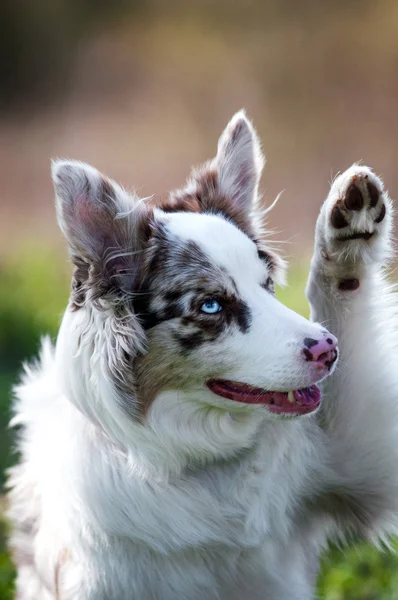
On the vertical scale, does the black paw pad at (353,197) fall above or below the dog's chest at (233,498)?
above

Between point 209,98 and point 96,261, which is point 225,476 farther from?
point 209,98

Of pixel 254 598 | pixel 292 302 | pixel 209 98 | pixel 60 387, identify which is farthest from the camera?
pixel 209 98

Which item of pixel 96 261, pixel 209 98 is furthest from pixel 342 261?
pixel 209 98

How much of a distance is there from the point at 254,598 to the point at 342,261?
1128 millimetres

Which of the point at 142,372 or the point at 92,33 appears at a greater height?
the point at 92,33

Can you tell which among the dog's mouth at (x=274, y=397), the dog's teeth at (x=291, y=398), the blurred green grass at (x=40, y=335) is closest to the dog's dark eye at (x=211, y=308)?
the dog's mouth at (x=274, y=397)

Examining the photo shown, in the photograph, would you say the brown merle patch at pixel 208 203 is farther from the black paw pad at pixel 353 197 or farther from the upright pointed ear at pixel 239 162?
the black paw pad at pixel 353 197

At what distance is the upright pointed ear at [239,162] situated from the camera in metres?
2.94

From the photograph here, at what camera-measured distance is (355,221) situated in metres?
2.66

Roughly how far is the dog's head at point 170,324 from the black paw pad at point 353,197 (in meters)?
0.32

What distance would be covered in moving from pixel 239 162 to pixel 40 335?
294 cm

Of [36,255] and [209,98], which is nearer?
[36,255]

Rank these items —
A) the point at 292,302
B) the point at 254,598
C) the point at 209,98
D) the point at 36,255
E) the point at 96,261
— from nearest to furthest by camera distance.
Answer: the point at 96,261 < the point at 254,598 < the point at 292,302 < the point at 36,255 < the point at 209,98

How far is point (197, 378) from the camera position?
8.63 ft
